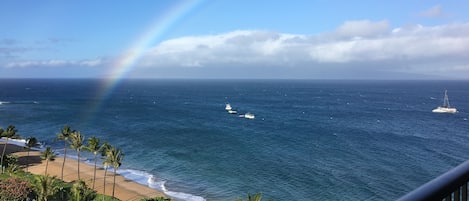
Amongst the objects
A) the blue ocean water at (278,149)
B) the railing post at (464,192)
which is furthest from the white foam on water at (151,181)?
the railing post at (464,192)

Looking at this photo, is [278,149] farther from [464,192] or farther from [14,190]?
[464,192]

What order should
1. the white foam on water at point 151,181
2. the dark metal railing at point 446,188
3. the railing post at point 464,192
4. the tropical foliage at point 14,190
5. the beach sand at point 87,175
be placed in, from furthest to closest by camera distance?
the white foam on water at point 151,181 → the beach sand at point 87,175 → the tropical foliage at point 14,190 → the railing post at point 464,192 → the dark metal railing at point 446,188

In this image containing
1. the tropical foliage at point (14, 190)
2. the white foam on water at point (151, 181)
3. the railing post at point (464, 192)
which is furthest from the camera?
the white foam on water at point (151, 181)

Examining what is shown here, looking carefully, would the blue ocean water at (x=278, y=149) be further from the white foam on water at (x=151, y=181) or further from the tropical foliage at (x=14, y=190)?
the tropical foliage at (x=14, y=190)

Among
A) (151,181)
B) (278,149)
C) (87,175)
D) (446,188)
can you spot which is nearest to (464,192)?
(446,188)

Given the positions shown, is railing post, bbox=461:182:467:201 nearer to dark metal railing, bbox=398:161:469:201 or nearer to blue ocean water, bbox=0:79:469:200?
dark metal railing, bbox=398:161:469:201

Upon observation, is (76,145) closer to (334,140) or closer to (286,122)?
(334,140)
